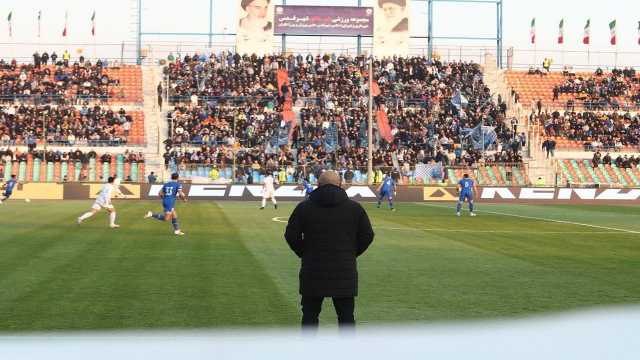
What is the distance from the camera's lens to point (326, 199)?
829cm

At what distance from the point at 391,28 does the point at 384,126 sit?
15705 mm

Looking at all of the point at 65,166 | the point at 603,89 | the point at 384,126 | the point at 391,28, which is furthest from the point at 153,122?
the point at 603,89

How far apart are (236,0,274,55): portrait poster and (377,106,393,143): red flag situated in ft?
46.3

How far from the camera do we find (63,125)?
5831 centimetres

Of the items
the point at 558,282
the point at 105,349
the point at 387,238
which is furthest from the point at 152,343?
the point at 387,238

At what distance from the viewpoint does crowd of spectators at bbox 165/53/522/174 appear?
57.2m

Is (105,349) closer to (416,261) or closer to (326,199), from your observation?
(326,199)

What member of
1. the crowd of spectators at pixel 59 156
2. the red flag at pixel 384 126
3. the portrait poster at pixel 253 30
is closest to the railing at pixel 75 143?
the crowd of spectators at pixel 59 156

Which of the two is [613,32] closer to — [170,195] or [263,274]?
[170,195]

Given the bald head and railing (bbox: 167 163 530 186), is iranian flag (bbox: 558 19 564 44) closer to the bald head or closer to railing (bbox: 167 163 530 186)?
railing (bbox: 167 163 530 186)

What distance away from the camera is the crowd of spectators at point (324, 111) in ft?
188

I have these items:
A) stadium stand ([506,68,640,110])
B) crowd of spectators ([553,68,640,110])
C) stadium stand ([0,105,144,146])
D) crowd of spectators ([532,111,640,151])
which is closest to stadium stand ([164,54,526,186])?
stadium stand ([0,105,144,146])

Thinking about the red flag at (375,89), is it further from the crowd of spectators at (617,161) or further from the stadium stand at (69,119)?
the stadium stand at (69,119)

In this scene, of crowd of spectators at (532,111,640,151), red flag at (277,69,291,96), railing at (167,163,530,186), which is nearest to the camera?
railing at (167,163,530,186)
